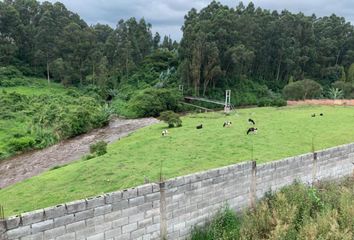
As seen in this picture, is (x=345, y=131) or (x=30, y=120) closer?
(x=345, y=131)

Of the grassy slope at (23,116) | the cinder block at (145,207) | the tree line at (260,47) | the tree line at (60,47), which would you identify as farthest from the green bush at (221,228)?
the tree line at (60,47)

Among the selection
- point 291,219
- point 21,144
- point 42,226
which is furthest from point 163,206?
point 21,144

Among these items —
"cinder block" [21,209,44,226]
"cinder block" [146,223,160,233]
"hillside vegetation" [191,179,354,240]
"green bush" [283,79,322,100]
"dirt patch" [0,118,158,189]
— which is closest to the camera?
"cinder block" [21,209,44,226]

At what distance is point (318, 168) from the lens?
33.1 feet

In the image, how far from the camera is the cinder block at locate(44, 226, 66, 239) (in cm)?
555

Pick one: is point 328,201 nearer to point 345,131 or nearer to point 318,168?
point 318,168

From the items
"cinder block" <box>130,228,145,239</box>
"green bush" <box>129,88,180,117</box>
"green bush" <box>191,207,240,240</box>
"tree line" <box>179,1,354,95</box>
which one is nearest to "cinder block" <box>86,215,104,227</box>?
"cinder block" <box>130,228,145,239</box>

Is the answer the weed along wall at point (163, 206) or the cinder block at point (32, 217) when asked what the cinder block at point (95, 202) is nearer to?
the weed along wall at point (163, 206)

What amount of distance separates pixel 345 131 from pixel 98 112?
18513mm

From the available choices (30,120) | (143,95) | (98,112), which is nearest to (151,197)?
(30,120)

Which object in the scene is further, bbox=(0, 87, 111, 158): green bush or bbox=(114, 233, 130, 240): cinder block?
bbox=(0, 87, 111, 158): green bush

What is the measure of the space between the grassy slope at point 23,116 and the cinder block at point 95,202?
1516 cm

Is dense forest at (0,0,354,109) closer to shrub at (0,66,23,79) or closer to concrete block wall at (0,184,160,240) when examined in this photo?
shrub at (0,66,23,79)

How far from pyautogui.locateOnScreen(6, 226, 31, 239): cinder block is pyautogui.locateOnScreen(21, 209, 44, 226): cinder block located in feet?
0.25
